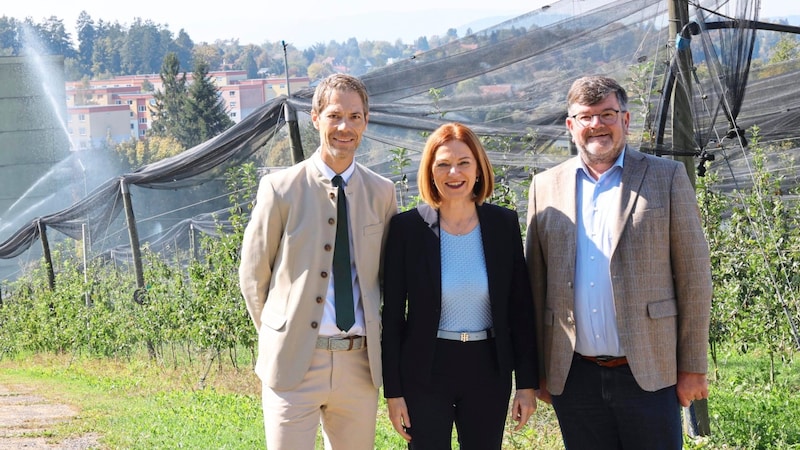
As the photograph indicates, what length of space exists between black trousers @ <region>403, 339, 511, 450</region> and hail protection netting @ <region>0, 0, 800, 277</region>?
1.85 m

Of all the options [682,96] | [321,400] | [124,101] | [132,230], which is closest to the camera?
[321,400]

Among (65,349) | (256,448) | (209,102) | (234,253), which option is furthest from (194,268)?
(209,102)

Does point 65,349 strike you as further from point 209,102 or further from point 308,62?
point 308,62

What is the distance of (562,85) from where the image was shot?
6137 millimetres

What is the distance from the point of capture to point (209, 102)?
7300 cm

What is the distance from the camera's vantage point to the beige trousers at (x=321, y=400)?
3428mm

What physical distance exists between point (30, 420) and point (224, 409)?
1468mm

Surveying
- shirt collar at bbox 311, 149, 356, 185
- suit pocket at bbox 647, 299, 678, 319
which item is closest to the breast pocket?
shirt collar at bbox 311, 149, 356, 185

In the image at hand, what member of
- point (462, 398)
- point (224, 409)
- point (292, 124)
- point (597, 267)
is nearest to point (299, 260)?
point (462, 398)

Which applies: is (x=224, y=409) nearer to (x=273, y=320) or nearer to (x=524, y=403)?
(x=273, y=320)

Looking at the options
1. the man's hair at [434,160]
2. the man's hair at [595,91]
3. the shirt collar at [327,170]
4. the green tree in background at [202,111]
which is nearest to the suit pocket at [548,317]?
the man's hair at [434,160]

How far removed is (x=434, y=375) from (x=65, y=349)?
1207 centimetres

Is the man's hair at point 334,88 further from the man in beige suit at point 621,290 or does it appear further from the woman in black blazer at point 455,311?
the man in beige suit at point 621,290

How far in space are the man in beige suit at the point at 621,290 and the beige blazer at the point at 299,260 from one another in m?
0.56
